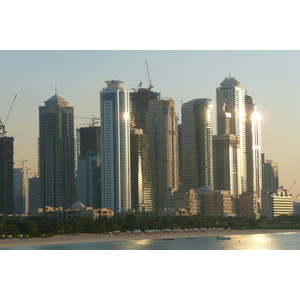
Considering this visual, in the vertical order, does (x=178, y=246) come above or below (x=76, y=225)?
below

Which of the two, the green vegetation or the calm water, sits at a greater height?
the green vegetation

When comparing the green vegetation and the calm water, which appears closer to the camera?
the calm water

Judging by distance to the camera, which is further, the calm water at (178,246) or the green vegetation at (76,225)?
the green vegetation at (76,225)

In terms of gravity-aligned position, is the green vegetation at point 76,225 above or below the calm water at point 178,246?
above

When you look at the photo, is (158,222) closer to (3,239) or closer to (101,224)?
(101,224)

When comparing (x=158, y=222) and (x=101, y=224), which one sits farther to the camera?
(x=158, y=222)

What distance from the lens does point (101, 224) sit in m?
170

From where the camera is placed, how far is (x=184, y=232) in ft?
610

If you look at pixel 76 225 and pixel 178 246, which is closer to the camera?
pixel 178 246
